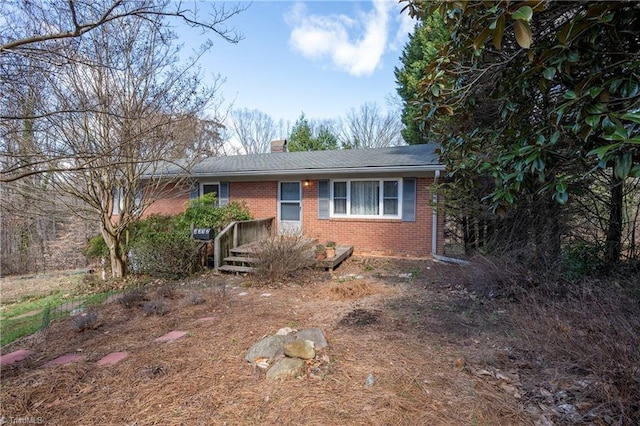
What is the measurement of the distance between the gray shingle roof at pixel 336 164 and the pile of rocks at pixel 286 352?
6.23 metres

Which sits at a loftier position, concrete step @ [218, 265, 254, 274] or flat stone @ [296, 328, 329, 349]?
flat stone @ [296, 328, 329, 349]

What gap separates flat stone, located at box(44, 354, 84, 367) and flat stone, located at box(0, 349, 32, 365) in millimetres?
463

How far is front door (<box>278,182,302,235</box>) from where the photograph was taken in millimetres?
10492

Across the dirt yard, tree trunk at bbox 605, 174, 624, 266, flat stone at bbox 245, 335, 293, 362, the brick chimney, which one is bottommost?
the dirt yard

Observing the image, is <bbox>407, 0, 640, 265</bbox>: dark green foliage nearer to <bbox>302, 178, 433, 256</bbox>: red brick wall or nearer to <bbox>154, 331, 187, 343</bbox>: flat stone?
<bbox>154, 331, 187, 343</bbox>: flat stone

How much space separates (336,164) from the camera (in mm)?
9828

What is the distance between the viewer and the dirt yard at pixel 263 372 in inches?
89.0

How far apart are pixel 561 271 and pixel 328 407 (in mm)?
4229

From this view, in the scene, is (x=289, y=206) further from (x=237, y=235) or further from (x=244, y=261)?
(x=244, y=261)

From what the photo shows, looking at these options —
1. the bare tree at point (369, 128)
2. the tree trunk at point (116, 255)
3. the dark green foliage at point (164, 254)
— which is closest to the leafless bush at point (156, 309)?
the dark green foliage at point (164, 254)

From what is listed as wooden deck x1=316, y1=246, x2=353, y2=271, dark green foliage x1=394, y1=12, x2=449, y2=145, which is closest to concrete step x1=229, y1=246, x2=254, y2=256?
wooden deck x1=316, y1=246, x2=353, y2=271

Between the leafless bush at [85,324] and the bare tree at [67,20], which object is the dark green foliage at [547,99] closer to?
the bare tree at [67,20]

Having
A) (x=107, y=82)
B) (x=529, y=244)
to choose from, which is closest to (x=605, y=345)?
(x=529, y=244)

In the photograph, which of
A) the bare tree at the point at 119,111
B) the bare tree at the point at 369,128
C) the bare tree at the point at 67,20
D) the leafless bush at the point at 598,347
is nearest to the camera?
the leafless bush at the point at 598,347
